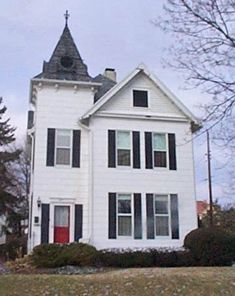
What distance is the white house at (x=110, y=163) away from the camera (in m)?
19.9

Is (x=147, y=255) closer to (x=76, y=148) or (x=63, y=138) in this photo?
(x=76, y=148)

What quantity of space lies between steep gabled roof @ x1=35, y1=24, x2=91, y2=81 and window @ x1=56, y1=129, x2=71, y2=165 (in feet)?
8.68

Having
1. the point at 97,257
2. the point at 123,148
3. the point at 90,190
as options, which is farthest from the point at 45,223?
the point at 123,148

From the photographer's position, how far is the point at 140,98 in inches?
849

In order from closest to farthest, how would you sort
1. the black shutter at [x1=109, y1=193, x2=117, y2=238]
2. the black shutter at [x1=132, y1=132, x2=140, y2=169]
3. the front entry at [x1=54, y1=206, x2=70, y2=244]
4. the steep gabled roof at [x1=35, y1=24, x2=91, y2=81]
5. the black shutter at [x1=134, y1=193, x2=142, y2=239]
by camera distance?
1. the black shutter at [x1=109, y1=193, x2=117, y2=238]
2. the front entry at [x1=54, y1=206, x2=70, y2=244]
3. the black shutter at [x1=134, y1=193, x2=142, y2=239]
4. the black shutter at [x1=132, y1=132, x2=140, y2=169]
5. the steep gabled roof at [x1=35, y1=24, x2=91, y2=81]

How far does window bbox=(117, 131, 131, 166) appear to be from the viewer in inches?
811

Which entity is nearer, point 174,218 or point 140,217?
point 140,217

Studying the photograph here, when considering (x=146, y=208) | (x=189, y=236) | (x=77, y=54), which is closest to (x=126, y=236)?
(x=146, y=208)

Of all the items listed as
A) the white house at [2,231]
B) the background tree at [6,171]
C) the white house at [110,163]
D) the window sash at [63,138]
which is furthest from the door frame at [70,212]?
the white house at [2,231]

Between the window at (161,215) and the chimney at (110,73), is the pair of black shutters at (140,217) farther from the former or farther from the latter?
the chimney at (110,73)

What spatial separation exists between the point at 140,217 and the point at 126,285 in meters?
9.35

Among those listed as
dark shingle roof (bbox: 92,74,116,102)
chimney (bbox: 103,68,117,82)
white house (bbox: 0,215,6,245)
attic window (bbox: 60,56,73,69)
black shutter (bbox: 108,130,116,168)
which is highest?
chimney (bbox: 103,68,117,82)

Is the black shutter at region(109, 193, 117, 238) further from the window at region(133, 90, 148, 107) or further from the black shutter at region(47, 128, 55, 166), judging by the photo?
the window at region(133, 90, 148, 107)

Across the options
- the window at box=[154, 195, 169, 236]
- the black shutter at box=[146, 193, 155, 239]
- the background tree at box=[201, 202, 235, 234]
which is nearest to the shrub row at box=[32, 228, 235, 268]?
the black shutter at box=[146, 193, 155, 239]
